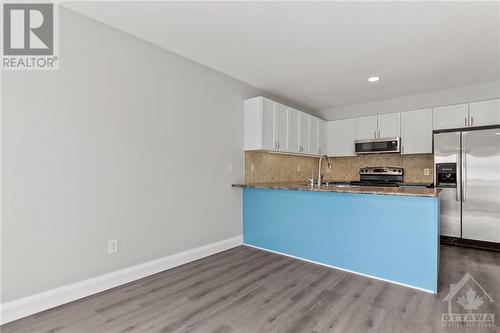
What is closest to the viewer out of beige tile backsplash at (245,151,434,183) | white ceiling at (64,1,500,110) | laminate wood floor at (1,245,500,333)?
laminate wood floor at (1,245,500,333)

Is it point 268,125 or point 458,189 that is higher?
point 268,125

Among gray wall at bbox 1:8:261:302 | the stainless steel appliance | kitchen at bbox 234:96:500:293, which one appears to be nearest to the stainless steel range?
kitchen at bbox 234:96:500:293

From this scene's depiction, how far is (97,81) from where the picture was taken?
2.32m

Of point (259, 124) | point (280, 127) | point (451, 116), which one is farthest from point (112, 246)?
point (451, 116)

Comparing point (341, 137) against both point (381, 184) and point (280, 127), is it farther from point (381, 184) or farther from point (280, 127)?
point (280, 127)

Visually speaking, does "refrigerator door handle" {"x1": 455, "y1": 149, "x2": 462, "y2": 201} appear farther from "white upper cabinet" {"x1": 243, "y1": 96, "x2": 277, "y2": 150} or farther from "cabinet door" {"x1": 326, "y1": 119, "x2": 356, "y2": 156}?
"white upper cabinet" {"x1": 243, "y1": 96, "x2": 277, "y2": 150}

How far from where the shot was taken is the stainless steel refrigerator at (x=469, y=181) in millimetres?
3496

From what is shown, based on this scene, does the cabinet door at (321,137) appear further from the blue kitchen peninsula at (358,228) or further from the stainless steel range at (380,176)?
the blue kitchen peninsula at (358,228)

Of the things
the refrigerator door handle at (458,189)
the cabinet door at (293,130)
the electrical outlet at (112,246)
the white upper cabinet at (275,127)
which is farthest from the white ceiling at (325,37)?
the electrical outlet at (112,246)

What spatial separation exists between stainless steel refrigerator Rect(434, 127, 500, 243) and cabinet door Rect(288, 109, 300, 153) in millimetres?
2134

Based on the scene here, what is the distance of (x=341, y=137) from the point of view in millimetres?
5328

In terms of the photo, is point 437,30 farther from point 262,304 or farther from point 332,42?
point 262,304

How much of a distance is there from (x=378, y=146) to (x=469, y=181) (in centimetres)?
149

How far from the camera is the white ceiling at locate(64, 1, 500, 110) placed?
212 cm
